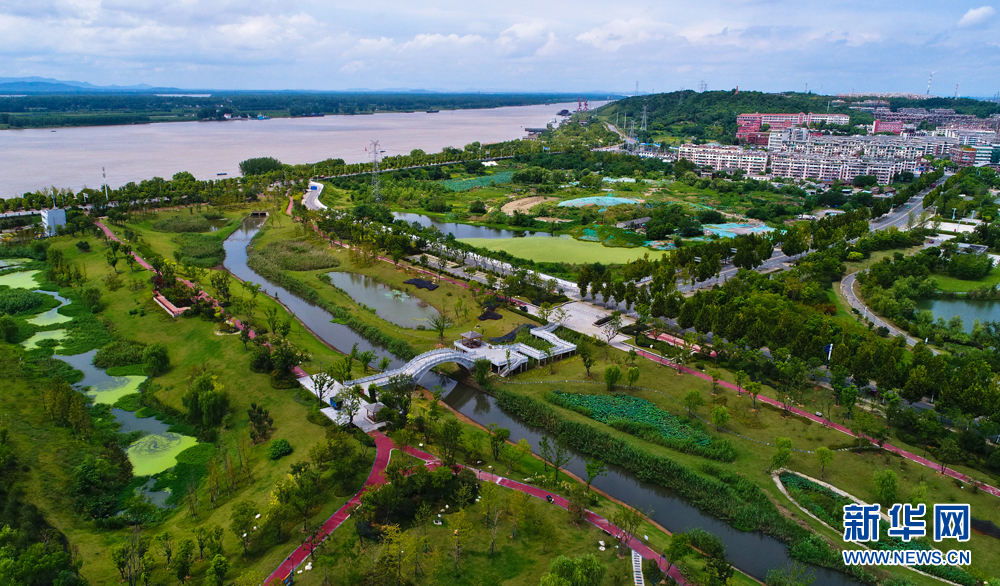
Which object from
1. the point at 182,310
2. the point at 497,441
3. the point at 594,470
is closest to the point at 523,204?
the point at 182,310

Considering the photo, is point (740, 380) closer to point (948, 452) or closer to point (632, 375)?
point (632, 375)

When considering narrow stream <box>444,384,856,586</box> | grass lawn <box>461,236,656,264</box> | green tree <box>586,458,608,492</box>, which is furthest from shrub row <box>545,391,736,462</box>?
grass lawn <box>461,236,656,264</box>

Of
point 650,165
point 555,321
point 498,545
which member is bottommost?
point 498,545

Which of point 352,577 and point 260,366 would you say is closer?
point 352,577

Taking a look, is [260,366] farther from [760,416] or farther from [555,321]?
[760,416]

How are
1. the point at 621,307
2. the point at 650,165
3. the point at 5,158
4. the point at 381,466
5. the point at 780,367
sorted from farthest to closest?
1. the point at 650,165
2. the point at 5,158
3. the point at 621,307
4. the point at 780,367
5. the point at 381,466

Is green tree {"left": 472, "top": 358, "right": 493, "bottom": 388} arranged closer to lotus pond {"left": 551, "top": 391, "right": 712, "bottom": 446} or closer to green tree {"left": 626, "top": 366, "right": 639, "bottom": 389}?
lotus pond {"left": 551, "top": 391, "right": 712, "bottom": 446}

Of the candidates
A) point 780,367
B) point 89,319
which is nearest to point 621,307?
point 780,367
